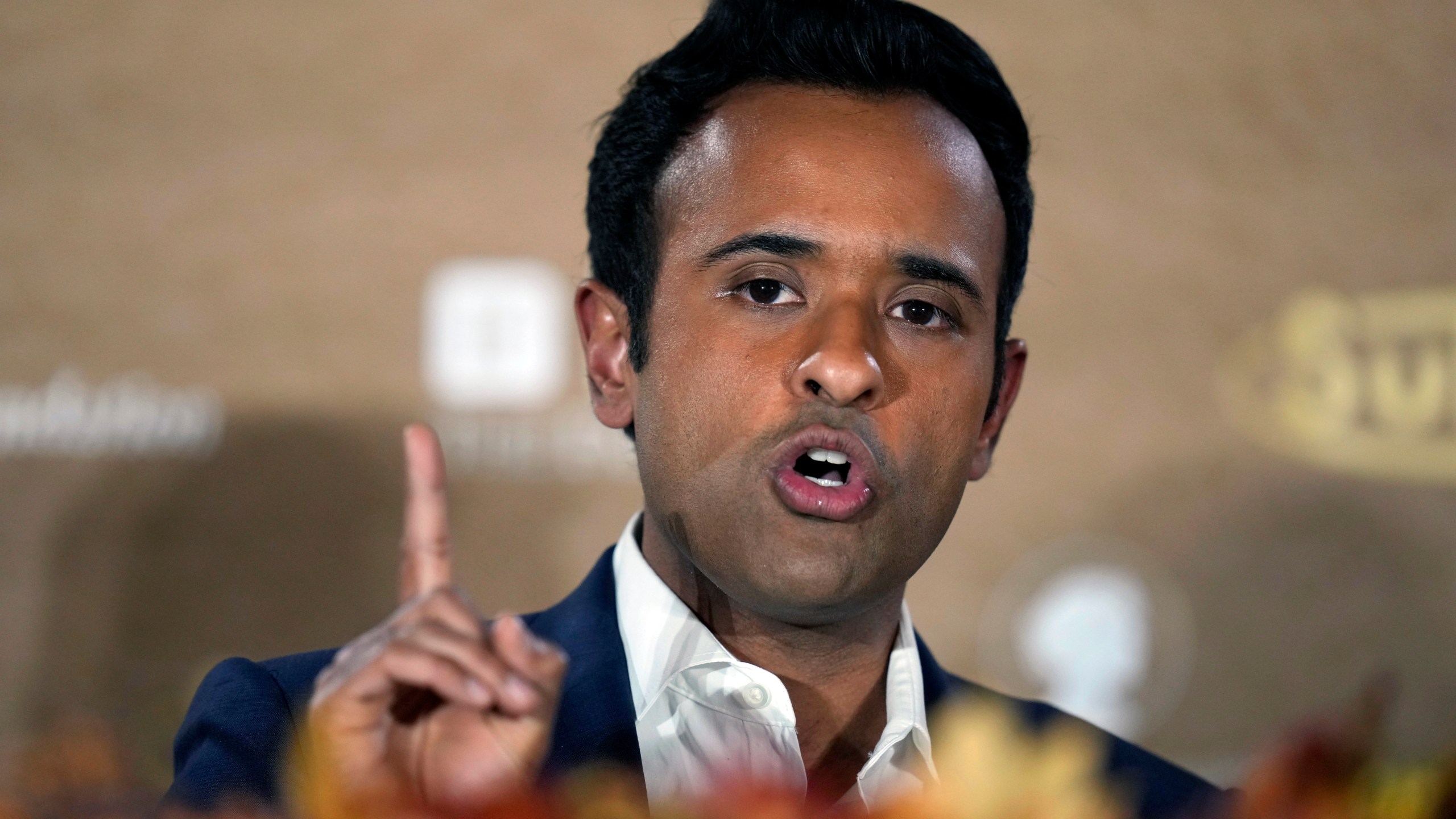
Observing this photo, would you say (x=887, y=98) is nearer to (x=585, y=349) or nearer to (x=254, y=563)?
(x=585, y=349)

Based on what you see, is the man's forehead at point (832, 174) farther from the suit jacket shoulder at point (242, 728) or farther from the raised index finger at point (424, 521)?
the suit jacket shoulder at point (242, 728)

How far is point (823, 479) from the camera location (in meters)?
1.27

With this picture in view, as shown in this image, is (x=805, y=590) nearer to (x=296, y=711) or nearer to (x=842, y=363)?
(x=842, y=363)

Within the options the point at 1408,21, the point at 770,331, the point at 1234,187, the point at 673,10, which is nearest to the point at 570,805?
the point at 770,331

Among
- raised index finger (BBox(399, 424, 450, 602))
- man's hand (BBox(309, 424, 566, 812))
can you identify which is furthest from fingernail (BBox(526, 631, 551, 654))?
raised index finger (BBox(399, 424, 450, 602))

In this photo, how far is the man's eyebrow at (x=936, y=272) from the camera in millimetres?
1326

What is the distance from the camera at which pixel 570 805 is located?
0.49m

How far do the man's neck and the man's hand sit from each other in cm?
59

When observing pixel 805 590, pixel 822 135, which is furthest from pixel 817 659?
pixel 822 135

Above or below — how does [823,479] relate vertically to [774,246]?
below

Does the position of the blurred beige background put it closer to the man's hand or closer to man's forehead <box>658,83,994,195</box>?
man's forehead <box>658,83,994,195</box>

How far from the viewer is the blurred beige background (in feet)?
7.19

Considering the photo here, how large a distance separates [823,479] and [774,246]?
26cm

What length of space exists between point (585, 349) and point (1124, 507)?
1.31 metres
